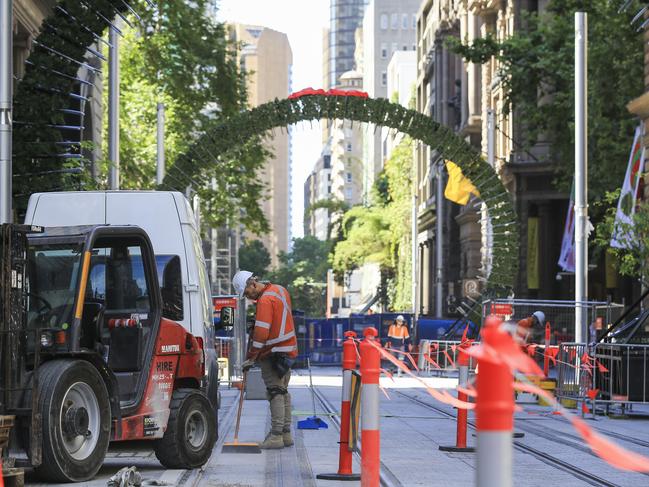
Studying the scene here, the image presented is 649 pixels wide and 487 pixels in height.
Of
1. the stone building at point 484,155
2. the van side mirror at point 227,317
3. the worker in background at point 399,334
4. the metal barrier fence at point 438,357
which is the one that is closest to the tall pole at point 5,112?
the van side mirror at point 227,317

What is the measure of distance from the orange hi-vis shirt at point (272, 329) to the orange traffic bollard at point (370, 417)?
5.04m

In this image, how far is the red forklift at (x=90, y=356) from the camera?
10.2 meters

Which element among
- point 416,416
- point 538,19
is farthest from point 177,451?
point 538,19

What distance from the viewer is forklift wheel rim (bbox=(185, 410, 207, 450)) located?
40.4ft

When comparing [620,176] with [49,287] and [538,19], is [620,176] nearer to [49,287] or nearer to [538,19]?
[538,19]

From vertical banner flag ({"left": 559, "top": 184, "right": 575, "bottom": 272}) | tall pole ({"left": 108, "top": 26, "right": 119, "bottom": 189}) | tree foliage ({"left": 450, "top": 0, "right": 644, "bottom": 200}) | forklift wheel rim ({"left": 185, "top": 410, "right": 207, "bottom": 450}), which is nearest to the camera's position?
forklift wheel rim ({"left": 185, "top": 410, "right": 207, "bottom": 450})

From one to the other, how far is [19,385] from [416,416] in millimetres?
10281

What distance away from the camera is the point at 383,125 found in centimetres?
2992

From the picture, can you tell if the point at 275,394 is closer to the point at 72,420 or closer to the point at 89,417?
the point at 89,417

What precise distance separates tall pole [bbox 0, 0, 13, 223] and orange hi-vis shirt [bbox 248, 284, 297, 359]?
3.79m

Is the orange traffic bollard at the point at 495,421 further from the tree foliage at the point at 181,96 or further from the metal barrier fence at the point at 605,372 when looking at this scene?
the tree foliage at the point at 181,96

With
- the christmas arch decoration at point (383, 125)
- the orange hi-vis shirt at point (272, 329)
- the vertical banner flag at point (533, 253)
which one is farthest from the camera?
the vertical banner flag at point (533, 253)

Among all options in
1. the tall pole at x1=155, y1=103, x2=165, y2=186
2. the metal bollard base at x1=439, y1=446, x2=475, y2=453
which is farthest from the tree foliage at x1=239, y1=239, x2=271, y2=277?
the metal bollard base at x1=439, y1=446, x2=475, y2=453

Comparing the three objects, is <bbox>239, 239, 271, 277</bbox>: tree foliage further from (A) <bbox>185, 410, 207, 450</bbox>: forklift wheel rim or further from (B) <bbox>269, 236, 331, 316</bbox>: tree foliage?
(A) <bbox>185, 410, 207, 450</bbox>: forklift wheel rim
